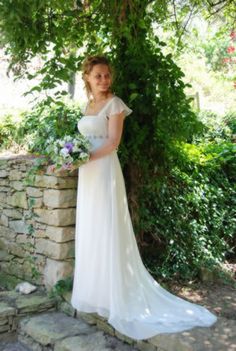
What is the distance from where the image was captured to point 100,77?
346 cm

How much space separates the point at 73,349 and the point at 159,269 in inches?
56.4

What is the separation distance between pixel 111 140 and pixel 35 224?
132 centimetres

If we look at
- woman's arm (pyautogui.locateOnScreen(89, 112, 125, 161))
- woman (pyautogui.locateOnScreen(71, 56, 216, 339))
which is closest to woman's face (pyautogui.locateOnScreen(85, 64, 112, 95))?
woman (pyautogui.locateOnScreen(71, 56, 216, 339))

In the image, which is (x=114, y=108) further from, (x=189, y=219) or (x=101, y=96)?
(x=189, y=219)

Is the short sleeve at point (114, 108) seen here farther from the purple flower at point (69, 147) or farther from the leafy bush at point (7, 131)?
the leafy bush at point (7, 131)

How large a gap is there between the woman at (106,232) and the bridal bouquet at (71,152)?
103 mm

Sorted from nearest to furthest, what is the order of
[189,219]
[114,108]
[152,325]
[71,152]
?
[152,325] < [71,152] < [114,108] < [189,219]

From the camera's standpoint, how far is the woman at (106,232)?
3.36 m

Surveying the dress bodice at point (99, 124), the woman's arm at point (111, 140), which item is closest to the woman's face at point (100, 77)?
the dress bodice at point (99, 124)

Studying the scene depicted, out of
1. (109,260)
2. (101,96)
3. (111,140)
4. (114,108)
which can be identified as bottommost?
(109,260)

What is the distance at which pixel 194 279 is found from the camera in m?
4.46

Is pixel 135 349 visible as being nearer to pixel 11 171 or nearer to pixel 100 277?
pixel 100 277

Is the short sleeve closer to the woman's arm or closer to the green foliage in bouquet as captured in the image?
the woman's arm

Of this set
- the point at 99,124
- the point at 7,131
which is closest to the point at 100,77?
the point at 99,124
